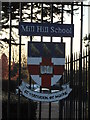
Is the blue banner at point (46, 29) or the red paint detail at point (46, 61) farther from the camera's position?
the red paint detail at point (46, 61)

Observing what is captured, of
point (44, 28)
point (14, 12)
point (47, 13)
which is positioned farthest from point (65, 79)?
point (14, 12)

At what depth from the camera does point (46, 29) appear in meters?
6.96

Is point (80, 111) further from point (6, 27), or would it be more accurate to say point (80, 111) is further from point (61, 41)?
point (6, 27)

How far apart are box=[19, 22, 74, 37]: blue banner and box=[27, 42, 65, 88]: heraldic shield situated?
0.81ft

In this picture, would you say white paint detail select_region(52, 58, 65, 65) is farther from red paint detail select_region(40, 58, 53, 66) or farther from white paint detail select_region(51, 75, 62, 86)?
white paint detail select_region(51, 75, 62, 86)

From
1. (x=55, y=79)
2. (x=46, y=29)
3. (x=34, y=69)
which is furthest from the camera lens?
(x=55, y=79)

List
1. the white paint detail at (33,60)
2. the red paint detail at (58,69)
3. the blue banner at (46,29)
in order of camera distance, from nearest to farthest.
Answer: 1. the blue banner at (46,29)
2. the white paint detail at (33,60)
3. the red paint detail at (58,69)

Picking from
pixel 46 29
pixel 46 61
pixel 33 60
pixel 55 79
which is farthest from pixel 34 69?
pixel 46 29

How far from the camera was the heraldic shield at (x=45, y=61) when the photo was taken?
23.3 feet

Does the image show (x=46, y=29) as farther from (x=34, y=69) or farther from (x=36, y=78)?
(x=36, y=78)

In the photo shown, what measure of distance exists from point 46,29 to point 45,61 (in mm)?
650

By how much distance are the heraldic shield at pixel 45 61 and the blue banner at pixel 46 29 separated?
0.81ft

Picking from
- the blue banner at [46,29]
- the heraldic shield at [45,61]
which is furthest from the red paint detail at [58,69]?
the blue banner at [46,29]

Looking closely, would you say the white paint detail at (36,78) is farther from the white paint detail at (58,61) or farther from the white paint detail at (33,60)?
the white paint detail at (58,61)
